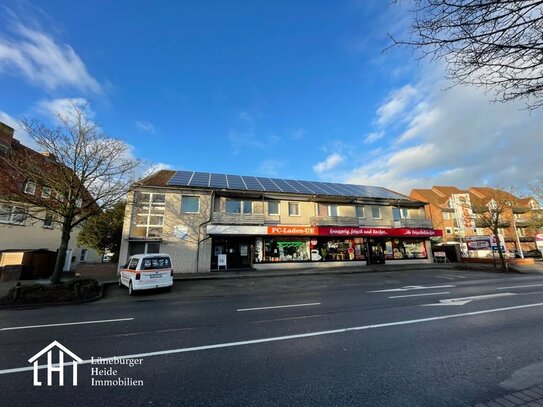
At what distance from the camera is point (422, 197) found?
52.9 meters

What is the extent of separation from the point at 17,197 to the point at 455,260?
127 feet

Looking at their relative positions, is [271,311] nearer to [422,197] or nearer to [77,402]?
[77,402]

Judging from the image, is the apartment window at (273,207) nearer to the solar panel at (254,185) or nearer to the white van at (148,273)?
the solar panel at (254,185)

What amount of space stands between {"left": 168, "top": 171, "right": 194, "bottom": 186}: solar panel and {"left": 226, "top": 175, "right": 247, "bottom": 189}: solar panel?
368cm

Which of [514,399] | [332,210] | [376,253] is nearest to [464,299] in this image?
[514,399]

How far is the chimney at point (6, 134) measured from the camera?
70.3 ft

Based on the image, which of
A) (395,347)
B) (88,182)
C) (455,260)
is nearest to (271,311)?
(395,347)

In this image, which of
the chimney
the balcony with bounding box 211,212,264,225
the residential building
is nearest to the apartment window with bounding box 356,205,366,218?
the balcony with bounding box 211,212,264,225

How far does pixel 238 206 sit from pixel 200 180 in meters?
4.40

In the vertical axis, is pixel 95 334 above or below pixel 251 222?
below

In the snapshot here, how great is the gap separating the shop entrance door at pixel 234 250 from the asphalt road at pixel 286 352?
12.3 meters

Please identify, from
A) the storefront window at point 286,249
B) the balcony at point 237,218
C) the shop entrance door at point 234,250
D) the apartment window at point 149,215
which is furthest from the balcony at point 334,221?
the apartment window at point 149,215

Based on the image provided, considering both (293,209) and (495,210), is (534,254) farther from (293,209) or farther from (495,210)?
(293,209)

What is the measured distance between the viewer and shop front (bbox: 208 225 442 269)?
837 inches
